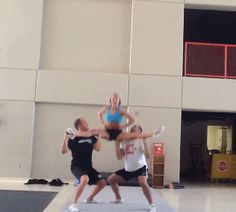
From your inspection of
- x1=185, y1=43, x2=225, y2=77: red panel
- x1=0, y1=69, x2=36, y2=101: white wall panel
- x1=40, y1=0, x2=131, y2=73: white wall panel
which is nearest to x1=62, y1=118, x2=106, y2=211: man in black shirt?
x1=0, y1=69, x2=36, y2=101: white wall panel

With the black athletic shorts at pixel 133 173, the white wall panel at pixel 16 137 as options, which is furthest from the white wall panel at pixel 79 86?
the black athletic shorts at pixel 133 173

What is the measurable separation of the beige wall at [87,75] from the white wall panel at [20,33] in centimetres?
3

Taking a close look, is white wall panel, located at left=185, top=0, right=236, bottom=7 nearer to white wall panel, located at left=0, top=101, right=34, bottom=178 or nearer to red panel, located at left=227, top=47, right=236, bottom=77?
red panel, located at left=227, top=47, right=236, bottom=77

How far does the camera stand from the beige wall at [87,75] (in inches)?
500

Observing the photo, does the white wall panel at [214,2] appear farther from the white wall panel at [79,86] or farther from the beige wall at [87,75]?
the white wall panel at [79,86]

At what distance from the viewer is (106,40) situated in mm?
13281

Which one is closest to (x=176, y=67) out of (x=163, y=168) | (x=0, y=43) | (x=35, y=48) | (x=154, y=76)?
(x=154, y=76)

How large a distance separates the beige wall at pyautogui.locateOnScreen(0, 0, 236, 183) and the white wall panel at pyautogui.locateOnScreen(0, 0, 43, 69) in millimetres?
31

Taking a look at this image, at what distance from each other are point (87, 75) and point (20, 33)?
99.5 inches

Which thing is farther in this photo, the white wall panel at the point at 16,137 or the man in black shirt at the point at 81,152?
the white wall panel at the point at 16,137

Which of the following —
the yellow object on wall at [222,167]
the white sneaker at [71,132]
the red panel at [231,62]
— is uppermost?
the red panel at [231,62]

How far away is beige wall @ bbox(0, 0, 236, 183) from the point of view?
12.7m

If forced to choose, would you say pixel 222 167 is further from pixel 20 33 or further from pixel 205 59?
pixel 20 33

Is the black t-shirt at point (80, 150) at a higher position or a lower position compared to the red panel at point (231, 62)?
lower
